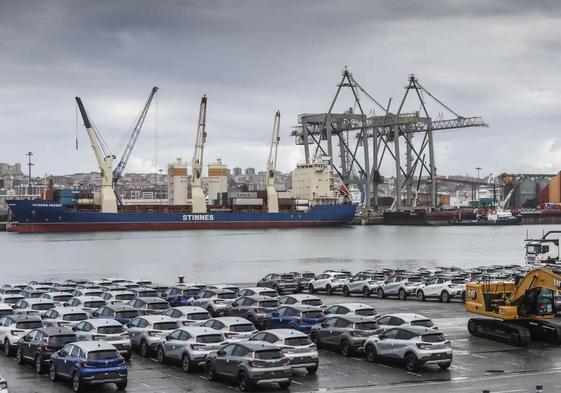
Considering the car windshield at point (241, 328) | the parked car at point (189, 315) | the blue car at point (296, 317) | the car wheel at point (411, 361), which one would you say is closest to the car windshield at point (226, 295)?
the blue car at point (296, 317)

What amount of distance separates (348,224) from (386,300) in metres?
156

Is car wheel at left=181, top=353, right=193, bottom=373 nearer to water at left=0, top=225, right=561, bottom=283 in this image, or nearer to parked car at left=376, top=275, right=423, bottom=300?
parked car at left=376, top=275, right=423, bottom=300

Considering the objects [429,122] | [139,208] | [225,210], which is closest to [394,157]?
[429,122]

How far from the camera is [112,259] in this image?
4060 inches

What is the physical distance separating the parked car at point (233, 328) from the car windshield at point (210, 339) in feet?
3.17

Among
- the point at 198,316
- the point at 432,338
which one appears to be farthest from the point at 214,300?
the point at 432,338

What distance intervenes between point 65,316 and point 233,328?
19.8ft

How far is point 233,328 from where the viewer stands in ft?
82.1

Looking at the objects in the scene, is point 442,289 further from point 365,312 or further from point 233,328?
point 233,328

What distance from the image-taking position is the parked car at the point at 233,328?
2458 cm

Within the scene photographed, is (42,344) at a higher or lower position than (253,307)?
lower

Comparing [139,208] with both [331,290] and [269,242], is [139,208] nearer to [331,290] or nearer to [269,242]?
[269,242]

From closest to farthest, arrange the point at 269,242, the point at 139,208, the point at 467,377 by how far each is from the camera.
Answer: the point at 467,377 → the point at 269,242 → the point at 139,208

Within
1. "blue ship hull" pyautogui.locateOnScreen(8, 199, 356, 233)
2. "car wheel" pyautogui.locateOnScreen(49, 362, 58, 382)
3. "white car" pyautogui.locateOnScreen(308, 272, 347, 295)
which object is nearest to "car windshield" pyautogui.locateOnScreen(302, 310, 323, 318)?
"car wheel" pyautogui.locateOnScreen(49, 362, 58, 382)
